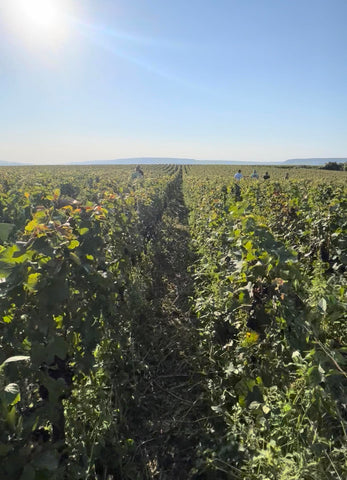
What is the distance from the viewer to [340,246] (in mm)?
4906

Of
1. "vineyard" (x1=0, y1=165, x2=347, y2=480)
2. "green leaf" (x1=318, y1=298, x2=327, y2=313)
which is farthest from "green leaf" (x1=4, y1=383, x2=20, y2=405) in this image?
"green leaf" (x1=318, y1=298, x2=327, y2=313)

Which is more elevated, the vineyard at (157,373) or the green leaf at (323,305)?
the green leaf at (323,305)

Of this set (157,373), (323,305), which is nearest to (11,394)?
(323,305)

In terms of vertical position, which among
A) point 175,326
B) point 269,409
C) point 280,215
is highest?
point 280,215

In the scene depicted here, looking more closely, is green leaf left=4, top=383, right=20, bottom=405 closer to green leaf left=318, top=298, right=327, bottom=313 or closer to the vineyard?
the vineyard

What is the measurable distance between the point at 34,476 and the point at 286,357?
2238mm

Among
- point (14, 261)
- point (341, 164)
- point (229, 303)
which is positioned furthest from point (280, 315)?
point (341, 164)

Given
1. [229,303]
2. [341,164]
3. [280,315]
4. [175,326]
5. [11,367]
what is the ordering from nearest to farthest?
[11,367] < [280,315] < [229,303] < [175,326] < [341,164]

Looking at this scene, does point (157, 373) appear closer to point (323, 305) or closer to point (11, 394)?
point (323, 305)

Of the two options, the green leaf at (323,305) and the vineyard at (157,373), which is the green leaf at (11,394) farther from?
the green leaf at (323,305)

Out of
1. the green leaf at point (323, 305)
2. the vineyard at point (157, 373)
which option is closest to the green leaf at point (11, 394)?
the vineyard at point (157, 373)

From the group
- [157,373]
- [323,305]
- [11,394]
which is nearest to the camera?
[11,394]

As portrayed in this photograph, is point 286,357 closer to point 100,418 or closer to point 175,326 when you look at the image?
point 100,418

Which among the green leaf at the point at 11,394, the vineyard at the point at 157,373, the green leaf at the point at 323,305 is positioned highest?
the green leaf at the point at 11,394
